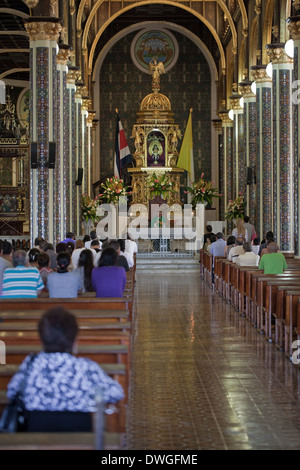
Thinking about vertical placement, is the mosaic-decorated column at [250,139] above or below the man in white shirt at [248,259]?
above

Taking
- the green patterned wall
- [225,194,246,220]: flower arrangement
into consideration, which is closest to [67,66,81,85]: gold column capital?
[225,194,246,220]: flower arrangement

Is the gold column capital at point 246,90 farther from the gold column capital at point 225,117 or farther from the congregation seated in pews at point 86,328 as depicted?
the congregation seated in pews at point 86,328

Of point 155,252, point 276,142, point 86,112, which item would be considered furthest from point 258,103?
point 86,112

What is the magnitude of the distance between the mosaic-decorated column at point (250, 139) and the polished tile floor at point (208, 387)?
14.1m

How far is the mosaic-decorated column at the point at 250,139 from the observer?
27.8 m

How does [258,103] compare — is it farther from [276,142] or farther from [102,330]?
[102,330]

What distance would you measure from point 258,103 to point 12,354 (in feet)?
71.0

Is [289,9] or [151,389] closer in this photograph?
[151,389]

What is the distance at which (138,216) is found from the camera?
3052cm

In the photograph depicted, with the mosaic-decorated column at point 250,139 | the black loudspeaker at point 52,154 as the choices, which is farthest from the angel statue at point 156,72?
the black loudspeaker at point 52,154

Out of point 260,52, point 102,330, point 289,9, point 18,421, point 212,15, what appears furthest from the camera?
point 212,15

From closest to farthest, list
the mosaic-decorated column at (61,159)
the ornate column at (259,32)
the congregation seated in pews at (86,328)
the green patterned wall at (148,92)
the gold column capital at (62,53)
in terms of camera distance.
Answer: the congregation seated in pews at (86,328) < the mosaic-decorated column at (61,159) < the gold column capital at (62,53) < the ornate column at (259,32) < the green patterned wall at (148,92)

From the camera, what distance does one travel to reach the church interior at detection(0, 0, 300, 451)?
278 inches

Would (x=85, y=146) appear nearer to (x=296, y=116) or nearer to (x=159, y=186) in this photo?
(x=159, y=186)
